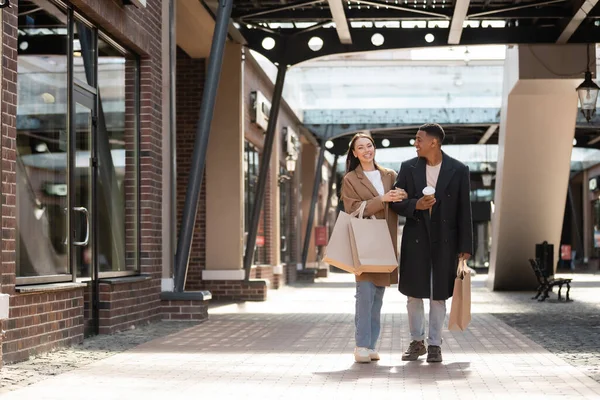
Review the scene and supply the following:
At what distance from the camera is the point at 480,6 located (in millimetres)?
15023

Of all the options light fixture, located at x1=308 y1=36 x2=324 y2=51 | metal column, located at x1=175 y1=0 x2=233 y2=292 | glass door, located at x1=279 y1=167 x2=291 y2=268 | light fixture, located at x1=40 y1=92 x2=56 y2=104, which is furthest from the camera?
glass door, located at x1=279 y1=167 x2=291 y2=268

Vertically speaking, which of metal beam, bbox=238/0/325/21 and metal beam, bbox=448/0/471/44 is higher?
metal beam, bbox=238/0/325/21

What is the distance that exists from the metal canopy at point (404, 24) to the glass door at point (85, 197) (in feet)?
17.8

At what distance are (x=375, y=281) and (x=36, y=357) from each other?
2599mm

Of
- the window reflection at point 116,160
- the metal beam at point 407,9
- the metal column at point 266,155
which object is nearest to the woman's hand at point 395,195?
the window reflection at point 116,160

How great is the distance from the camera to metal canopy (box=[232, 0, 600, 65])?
48.6 ft

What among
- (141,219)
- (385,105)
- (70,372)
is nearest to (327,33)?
(141,219)

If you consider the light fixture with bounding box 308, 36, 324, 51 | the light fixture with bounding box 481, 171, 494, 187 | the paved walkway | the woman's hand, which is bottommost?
the paved walkway

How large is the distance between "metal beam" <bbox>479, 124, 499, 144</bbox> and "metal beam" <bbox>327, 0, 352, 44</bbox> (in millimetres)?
13803

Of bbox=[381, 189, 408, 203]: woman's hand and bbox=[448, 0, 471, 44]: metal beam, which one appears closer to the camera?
bbox=[381, 189, 408, 203]: woman's hand

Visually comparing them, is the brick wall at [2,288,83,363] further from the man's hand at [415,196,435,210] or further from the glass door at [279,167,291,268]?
the glass door at [279,167,291,268]

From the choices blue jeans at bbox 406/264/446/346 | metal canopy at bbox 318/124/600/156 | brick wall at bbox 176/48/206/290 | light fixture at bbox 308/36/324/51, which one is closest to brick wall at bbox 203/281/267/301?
brick wall at bbox 176/48/206/290

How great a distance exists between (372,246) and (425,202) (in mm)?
474

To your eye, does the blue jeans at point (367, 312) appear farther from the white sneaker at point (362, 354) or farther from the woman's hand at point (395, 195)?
the woman's hand at point (395, 195)
